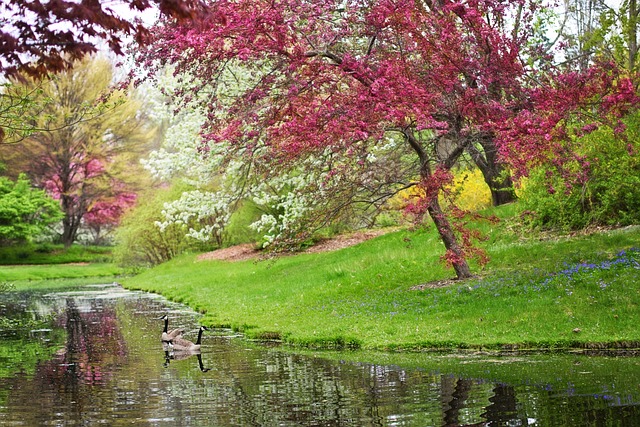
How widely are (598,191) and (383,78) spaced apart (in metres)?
10.3

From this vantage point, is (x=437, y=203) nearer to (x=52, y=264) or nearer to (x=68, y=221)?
(x=52, y=264)

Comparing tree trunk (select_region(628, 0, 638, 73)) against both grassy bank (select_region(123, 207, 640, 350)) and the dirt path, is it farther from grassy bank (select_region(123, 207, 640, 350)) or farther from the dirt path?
the dirt path

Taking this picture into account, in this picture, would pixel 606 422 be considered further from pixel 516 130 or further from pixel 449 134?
pixel 449 134

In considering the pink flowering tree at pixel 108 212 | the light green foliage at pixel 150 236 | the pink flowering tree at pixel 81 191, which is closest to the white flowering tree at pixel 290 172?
the light green foliage at pixel 150 236

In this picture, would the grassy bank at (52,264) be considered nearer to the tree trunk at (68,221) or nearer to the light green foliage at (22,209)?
the tree trunk at (68,221)

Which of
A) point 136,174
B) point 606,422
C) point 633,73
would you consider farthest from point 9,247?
point 606,422

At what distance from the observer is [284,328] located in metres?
17.1

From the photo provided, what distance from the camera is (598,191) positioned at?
73.6 ft

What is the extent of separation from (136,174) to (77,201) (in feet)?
18.0

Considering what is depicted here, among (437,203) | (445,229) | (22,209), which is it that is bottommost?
(445,229)

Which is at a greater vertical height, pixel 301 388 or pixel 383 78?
pixel 383 78

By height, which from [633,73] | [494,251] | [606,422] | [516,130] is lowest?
[606,422]

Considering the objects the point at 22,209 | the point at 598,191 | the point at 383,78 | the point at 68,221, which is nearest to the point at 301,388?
the point at 383,78

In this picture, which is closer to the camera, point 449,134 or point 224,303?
point 449,134
